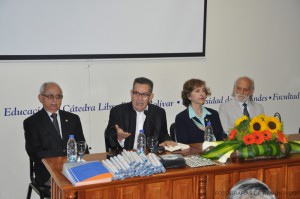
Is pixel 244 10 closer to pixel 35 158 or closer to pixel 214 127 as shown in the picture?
pixel 214 127

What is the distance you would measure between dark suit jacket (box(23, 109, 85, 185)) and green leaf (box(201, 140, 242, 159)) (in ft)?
4.68

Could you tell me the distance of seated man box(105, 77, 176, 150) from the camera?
159 inches

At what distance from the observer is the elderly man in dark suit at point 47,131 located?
3.85 meters

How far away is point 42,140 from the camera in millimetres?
3949

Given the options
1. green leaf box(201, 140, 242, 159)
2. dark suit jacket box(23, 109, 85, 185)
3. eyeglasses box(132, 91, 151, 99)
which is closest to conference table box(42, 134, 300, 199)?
green leaf box(201, 140, 242, 159)

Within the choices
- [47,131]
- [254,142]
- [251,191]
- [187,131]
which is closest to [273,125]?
[254,142]

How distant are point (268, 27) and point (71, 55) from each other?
9.64ft

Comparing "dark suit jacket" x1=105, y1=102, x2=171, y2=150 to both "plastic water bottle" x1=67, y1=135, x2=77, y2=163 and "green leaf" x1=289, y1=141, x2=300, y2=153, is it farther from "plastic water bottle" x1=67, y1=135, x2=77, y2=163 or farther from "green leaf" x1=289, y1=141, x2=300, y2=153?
"green leaf" x1=289, y1=141, x2=300, y2=153

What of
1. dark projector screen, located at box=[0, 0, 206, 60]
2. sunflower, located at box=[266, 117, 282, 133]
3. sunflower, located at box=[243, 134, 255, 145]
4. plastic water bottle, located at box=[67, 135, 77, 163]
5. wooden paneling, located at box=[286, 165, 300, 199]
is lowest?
wooden paneling, located at box=[286, 165, 300, 199]

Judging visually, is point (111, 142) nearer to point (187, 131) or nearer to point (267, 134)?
point (187, 131)

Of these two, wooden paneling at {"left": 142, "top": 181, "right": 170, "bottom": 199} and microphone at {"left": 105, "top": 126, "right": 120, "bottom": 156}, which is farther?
microphone at {"left": 105, "top": 126, "right": 120, "bottom": 156}

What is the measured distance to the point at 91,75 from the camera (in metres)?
4.86

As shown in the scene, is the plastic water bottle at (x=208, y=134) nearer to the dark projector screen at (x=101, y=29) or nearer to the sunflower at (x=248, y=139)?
the sunflower at (x=248, y=139)

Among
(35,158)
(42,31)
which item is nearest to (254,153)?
(35,158)
